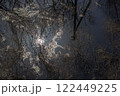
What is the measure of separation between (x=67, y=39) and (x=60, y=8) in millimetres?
661

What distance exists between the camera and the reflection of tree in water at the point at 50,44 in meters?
2.84

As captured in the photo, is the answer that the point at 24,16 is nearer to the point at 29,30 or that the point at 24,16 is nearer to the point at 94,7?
the point at 29,30

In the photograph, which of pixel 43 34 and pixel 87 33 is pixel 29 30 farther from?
pixel 87 33

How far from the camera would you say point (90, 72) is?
370cm

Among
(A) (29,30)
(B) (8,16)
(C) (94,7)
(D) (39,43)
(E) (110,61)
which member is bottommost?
(E) (110,61)

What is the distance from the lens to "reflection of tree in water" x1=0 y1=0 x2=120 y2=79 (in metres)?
2.84

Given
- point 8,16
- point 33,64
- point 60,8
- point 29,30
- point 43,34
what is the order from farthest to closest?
point 33,64 < point 60,8 < point 43,34 < point 29,30 < point 8,16

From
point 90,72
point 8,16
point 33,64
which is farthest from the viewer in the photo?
point 90,72

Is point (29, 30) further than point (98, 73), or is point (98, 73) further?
point (98, 73)

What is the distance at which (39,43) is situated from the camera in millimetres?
3152

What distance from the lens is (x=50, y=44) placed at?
342cm

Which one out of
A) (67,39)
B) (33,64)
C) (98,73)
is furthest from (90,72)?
(33,64)

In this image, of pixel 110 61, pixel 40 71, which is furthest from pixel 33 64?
pixel 110 61

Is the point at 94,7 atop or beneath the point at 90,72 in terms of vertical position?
atop
